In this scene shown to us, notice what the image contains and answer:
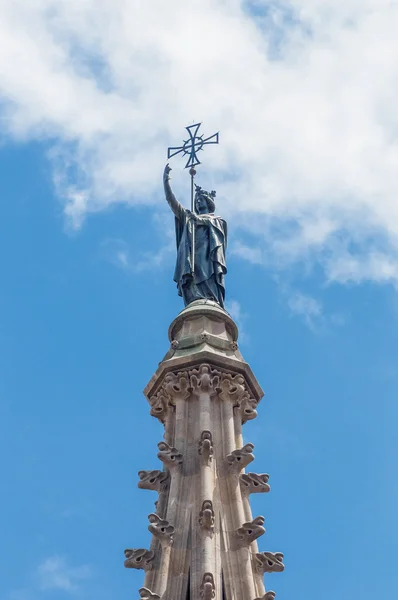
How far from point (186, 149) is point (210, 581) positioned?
13.8 meters

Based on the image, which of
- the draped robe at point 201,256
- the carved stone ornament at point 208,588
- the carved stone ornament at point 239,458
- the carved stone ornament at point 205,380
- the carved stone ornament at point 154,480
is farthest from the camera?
the draped robe at point 201,256

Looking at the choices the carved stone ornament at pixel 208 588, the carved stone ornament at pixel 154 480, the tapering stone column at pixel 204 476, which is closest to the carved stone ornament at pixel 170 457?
the tapering stone column at pixel 204 476

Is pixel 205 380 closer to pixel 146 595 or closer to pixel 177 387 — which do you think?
pixel 177 387

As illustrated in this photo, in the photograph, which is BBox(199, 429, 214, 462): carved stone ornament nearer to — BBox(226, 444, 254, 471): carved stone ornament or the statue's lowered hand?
BBox(226, 444, 254, 471): carved stone ornament

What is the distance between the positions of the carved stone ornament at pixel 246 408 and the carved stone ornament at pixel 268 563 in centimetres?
350

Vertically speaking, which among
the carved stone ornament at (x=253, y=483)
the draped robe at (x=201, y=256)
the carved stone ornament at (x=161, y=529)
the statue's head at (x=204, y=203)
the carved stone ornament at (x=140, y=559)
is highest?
the statue's head at (x=204, y=203)

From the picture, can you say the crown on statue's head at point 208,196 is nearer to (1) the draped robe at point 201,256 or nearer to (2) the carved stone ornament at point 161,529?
(1) the draped robe at point 201,256

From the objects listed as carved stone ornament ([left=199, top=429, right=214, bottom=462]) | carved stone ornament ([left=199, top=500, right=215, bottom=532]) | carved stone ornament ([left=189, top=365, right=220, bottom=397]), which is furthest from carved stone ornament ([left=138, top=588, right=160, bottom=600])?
carved stone ornament ([left=189, top=365, right=220, bottom=397])

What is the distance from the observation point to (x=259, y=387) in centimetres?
2275

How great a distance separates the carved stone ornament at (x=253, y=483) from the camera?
20.0 metres

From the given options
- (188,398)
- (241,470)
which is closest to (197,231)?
(188,398)

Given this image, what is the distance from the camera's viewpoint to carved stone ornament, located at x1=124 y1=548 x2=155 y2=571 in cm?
1838

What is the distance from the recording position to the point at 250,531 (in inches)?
736

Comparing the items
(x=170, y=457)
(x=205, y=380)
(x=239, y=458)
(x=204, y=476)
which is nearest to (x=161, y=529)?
(x=204, y=476)
